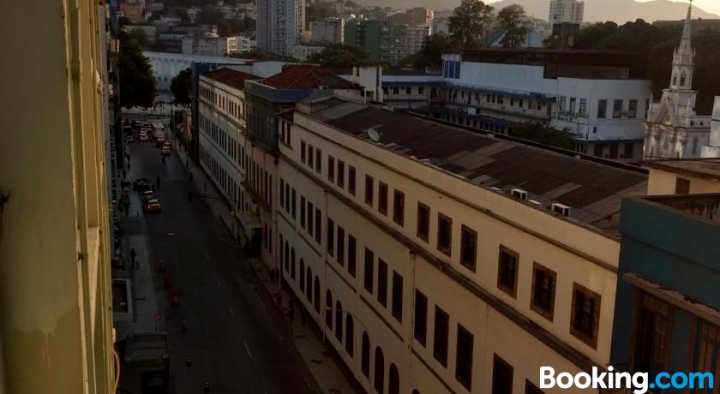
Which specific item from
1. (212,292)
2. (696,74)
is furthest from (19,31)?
(696,74)

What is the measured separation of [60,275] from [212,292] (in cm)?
4136

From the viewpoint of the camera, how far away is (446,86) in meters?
96.2

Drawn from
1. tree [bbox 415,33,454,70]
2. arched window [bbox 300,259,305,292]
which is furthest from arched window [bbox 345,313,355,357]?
tree [bbox 415,33,454,70]

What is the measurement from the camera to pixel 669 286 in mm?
13391

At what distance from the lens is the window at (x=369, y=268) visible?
99.0 ft

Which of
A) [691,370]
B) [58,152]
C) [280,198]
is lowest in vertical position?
[280,198]

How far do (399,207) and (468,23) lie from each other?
10849 centimetres

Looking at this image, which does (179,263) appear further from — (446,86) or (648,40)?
(648,40)

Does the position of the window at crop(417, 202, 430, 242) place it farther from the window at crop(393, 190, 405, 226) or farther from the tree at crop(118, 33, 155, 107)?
the tree at crop(118, 33, 155, 107)

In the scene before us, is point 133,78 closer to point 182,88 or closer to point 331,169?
point 182,88

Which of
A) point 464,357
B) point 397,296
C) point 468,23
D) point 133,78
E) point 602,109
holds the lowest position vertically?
point 464,357

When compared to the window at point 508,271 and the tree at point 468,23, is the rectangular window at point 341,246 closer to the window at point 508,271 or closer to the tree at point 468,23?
the window at point 508,271

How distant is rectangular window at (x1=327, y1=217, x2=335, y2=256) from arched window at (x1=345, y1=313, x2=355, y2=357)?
3552mm

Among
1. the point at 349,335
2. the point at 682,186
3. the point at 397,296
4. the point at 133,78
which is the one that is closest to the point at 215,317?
the point at 349,335
